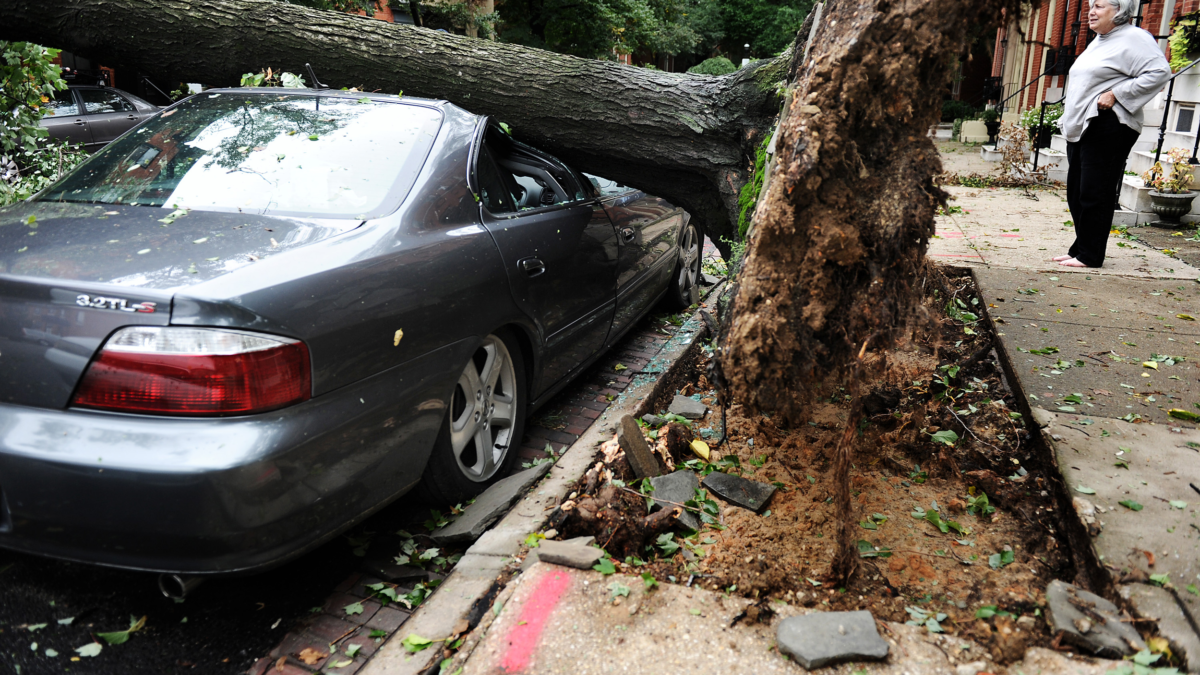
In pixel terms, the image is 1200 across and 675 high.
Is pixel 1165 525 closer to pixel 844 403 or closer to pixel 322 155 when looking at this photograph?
pixel 844 403

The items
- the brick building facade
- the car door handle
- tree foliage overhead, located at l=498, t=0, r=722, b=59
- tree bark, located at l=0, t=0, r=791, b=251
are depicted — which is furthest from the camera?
tree foliage overhead, located at l=498, t=0, r=722, b=59

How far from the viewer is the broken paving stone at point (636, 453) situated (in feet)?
10.9

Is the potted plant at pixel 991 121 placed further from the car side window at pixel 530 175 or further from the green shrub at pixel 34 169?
the green shrub at pixel 34 169

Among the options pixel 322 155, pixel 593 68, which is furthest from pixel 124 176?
pixel 593 68

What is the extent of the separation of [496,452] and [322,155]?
4.83 feet

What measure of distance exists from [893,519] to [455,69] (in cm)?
383

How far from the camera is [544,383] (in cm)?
382

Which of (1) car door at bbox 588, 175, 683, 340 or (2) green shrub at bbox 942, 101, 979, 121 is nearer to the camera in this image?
(1) car door at bbox 588, 175, 683, 340

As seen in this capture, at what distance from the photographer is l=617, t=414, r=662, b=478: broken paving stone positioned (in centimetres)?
331

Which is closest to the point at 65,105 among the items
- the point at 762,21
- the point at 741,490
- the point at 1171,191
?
the point at 741,490

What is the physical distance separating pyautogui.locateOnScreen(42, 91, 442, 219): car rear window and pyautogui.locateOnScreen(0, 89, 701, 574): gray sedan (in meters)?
0.01

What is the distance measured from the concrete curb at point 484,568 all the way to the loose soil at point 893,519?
6.7 inches

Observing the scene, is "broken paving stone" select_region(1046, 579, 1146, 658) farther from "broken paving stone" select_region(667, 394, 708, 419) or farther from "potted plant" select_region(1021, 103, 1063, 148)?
"potted plant" select_region(1021, 103, 1063, 148)

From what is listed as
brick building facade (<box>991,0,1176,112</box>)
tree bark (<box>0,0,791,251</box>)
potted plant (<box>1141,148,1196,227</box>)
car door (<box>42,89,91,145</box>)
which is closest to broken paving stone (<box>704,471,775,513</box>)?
tree bark (<box>0,0,791,251</box>)
